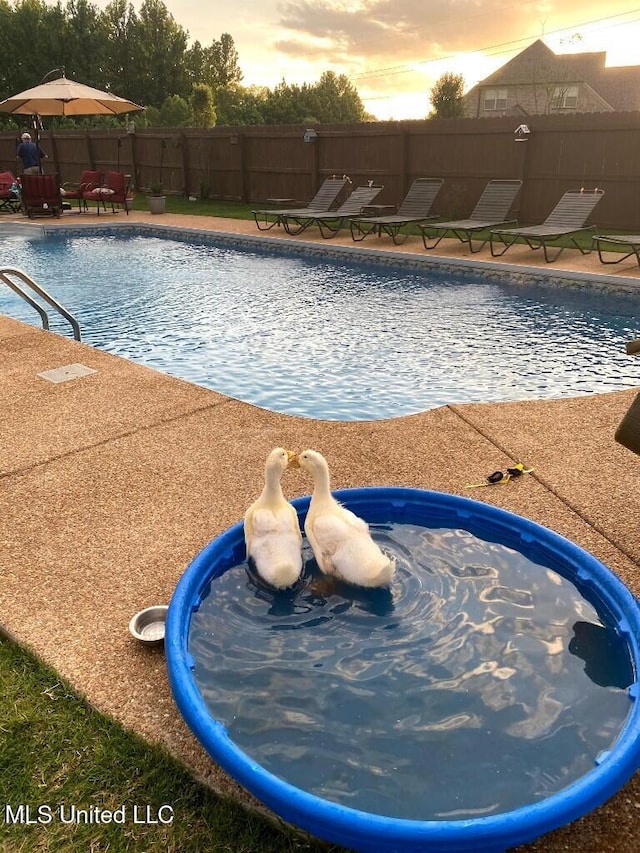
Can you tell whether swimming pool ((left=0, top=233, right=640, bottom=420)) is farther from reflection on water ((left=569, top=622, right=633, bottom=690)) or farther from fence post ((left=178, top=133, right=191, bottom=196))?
fence post ((left=178, top=133, right=191, bottom=196))

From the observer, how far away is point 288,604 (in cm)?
288

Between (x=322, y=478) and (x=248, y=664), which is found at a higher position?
(x=322, y=478)

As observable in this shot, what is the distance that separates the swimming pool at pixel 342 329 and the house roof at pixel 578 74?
42987 mm

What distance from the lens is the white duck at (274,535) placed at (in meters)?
2.84

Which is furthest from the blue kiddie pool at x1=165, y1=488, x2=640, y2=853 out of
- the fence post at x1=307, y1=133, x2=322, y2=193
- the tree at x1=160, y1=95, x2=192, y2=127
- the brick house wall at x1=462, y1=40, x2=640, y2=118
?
the brick house wall at x1=462, y1=40, x2=640, y2=118

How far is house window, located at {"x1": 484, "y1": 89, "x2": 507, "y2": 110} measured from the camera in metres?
48.2

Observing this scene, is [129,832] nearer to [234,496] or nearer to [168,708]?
[168,708]

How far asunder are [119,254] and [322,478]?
40.6 ft

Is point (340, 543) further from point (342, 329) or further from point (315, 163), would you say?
point (315, 163)

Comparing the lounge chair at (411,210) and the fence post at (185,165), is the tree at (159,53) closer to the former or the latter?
the fence post at (185,165)

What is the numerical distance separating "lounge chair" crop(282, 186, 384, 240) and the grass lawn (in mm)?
13121

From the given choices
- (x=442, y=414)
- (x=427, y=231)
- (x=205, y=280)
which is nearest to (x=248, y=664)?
(x=442, y=414)

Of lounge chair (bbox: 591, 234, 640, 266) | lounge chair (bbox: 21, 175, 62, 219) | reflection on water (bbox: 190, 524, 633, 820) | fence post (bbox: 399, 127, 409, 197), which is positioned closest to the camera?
reflection on water (bbox: 190, 524, 633, 820)

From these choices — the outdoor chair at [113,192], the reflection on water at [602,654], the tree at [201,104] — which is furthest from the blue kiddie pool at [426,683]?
the tree at [201,104]
